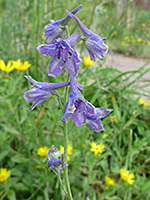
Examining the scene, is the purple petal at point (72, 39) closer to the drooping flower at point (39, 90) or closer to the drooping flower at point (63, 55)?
the drooping flower at point (63, 55)

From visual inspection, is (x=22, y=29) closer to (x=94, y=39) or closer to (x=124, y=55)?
(x=94, y=39)

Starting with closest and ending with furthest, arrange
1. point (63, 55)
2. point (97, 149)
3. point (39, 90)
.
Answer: point (63, 55) → point (39, 90) → point (97, 149)

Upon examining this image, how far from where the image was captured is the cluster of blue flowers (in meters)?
0.74

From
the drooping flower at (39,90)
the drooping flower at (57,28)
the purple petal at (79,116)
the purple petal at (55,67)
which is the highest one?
the drooping flower at (57,28)

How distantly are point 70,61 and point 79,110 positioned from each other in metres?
0.20

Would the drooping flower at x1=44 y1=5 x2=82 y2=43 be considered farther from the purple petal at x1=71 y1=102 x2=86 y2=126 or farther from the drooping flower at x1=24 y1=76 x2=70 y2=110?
the purple petal at x1=71 y1=102 x2=86 y2=126

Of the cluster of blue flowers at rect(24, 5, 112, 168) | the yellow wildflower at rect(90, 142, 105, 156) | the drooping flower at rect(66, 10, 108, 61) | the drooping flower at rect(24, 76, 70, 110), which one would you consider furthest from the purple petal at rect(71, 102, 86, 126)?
the yellow wildflower at rect(90, 142, 105, 156)

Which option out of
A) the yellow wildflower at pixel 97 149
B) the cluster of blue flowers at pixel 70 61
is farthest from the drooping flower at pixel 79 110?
the yellow wildflower at pixel 97 149

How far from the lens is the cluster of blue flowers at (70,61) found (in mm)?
738

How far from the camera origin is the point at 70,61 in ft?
2.48

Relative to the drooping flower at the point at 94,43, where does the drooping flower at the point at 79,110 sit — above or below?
below

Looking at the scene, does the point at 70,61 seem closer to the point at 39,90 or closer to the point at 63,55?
the point at 63,55

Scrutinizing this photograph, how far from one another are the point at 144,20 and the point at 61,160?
9.95 metres

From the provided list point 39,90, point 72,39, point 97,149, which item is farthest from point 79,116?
point 97,149
